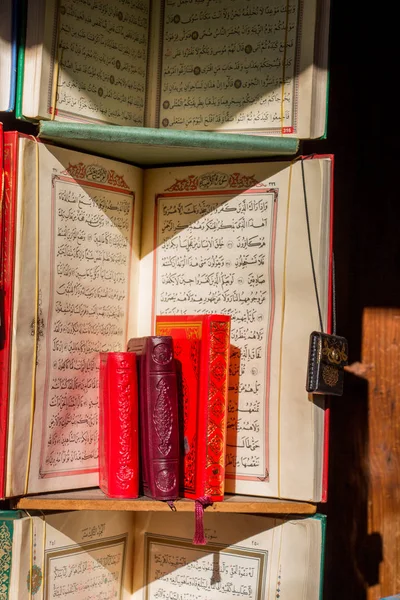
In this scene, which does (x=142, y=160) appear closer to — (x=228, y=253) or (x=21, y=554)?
(x=228, y=253)

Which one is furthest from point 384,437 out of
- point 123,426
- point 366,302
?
point 123,426

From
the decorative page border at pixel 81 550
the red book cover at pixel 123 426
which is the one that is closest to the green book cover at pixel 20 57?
the red book cover at pixel 123 426

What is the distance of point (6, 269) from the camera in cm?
135

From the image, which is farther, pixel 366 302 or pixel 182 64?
pixel 366 302

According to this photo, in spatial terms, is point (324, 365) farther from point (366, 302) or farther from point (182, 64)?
point (182, 64)

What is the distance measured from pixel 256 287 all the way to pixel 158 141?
339mm

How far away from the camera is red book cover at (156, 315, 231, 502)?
1.36m

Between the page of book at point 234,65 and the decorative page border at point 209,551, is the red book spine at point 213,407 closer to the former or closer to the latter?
the decorative page border at point 209,551

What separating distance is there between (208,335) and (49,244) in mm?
336

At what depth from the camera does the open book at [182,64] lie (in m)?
1.45

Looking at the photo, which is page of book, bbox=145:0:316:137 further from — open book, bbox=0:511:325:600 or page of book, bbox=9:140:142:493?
open book, bbox=0:511:325:600

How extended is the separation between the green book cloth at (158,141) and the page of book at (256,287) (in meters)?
0.08

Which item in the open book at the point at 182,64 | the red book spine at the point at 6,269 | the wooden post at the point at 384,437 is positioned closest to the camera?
the red book spine at the point at 6,269

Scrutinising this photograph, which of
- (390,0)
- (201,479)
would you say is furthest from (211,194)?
(390,0)
